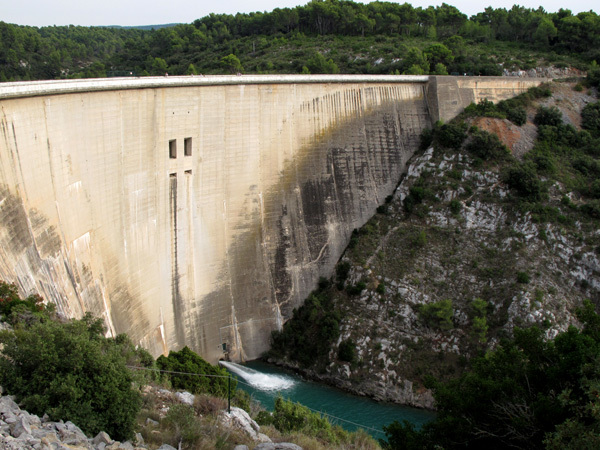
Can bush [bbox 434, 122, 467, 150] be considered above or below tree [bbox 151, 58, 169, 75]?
below

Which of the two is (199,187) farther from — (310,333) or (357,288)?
(357,288)

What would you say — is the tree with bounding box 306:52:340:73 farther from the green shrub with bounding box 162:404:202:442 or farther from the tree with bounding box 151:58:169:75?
the green shrub with bounding box 162:404:202:442

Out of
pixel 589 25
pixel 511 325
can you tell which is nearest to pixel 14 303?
pixel 511 325

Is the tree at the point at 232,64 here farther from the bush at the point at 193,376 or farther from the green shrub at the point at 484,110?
the bush at the point at 193,376

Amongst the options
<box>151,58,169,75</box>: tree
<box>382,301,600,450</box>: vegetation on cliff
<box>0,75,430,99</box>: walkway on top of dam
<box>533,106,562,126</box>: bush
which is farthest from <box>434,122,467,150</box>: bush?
<box>151,58,169,75</box>: tree

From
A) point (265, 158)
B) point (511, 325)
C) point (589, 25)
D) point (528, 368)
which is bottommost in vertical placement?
point (511, 325)

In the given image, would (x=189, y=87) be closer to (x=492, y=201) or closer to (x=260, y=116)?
(x=260, y=116)
